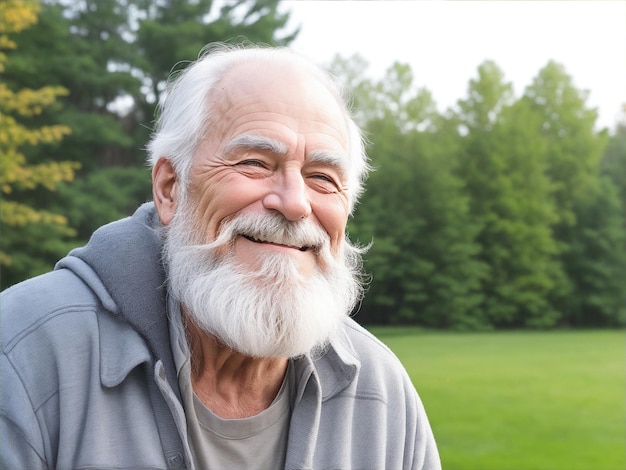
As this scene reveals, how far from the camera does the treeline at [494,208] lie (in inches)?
901

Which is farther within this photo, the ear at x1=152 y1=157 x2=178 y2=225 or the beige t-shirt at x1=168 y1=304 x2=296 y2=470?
the ear at x1=152 y1=157 x2=178 y2=225

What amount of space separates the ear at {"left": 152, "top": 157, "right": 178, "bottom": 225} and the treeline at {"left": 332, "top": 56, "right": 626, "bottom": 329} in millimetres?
19450

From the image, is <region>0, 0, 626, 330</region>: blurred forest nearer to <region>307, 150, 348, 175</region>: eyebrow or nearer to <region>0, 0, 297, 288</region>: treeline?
<region>0, 0, 297, 288</region>: treeline

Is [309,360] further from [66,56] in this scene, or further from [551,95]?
[551,95]

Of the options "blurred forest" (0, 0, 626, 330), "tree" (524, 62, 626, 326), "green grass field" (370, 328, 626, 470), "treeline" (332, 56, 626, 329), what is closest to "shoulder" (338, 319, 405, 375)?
"green grass field" (370, 328, 626, 470)

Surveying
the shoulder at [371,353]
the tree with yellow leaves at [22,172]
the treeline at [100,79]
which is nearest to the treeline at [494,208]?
the treeline at [100,79]

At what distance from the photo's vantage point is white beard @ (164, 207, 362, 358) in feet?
5.89

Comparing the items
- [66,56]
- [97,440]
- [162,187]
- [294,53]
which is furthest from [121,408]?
[66,56]

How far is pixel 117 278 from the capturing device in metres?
1.74

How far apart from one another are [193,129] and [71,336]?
1.95 feet

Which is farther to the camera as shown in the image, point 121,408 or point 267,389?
point 267,389

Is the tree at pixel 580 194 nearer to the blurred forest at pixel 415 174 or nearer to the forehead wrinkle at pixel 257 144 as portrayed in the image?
the blurred forest at pixel 415 174

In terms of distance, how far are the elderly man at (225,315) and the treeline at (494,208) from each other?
19.4 meters

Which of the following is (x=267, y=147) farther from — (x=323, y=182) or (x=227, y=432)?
(x=227, y=432)
